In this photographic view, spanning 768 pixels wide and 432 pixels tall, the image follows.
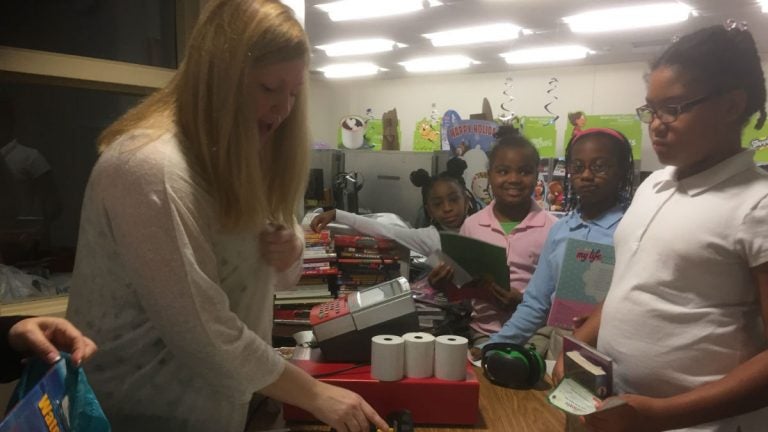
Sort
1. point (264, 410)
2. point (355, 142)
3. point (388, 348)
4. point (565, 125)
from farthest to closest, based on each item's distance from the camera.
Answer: point (565, 125) < point (355, 142) < point (264, 410) < point (388, 348)

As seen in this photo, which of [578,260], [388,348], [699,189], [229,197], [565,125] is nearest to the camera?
[229,197]

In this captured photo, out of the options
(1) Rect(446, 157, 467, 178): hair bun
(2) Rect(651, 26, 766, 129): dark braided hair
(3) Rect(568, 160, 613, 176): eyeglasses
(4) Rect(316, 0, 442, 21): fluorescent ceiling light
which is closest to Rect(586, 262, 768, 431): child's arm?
(2) Rect(651, 26, 766, 129): dark braided hair

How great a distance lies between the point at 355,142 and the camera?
4746 millimetres

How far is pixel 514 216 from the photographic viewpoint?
205 centimetres

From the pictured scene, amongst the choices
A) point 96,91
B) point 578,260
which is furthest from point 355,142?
point 578,260

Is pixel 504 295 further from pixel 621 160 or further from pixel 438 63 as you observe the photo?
pixel 438 63

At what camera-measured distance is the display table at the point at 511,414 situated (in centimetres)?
115

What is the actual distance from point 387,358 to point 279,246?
344 mm

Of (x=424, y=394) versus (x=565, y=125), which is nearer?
(x=424, y=394)

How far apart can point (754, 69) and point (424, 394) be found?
3.08 ft

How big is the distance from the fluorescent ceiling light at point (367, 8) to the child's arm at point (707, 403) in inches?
154

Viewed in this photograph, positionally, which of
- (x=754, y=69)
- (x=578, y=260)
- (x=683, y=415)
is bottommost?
(x=683, y=415)

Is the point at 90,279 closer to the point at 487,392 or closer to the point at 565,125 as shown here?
the point at 487,392

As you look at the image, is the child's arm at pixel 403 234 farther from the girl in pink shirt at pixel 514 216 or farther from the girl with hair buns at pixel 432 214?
the girl in pink shirt at pixel 514 216
